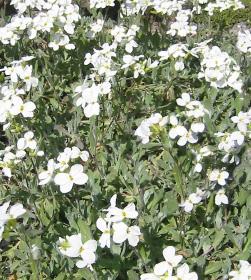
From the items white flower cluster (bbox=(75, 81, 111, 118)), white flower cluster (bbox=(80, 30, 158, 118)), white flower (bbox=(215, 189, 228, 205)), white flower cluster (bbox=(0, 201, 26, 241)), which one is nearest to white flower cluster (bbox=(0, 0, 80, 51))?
white flower cluster (bbox=(80, 30, 158, 118))

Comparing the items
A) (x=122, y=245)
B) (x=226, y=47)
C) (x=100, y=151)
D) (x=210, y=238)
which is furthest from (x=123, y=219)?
(x=226, y=47)

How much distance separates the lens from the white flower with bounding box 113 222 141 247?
2342mm

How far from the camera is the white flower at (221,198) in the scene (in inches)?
122

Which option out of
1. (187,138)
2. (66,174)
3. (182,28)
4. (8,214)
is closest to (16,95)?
(66,174)

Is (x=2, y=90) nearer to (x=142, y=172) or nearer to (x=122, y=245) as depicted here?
(x=142, y=172)

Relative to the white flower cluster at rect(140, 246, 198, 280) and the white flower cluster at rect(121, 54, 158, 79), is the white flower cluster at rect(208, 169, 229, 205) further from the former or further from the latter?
the white flower cluster at rect(121, 54, 158, 79)

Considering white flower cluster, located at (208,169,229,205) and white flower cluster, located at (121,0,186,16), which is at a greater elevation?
white flower cluster, located at (121,0,186,16)

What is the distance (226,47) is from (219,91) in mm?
748

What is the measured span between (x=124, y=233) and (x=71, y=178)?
0.56m

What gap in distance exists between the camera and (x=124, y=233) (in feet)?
7.69

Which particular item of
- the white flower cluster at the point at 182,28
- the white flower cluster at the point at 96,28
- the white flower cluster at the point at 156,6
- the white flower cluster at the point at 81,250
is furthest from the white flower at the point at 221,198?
the white flower cluster at the point at 96,28

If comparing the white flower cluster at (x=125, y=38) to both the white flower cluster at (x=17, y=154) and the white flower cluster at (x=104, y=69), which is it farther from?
the white flower cluster at (x=17, y=154)

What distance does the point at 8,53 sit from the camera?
16.2ft

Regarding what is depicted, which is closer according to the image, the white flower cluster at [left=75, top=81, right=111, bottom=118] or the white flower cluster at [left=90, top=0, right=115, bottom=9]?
the white flower cluster at [left=75, top=81, right=111, bottom=118]
